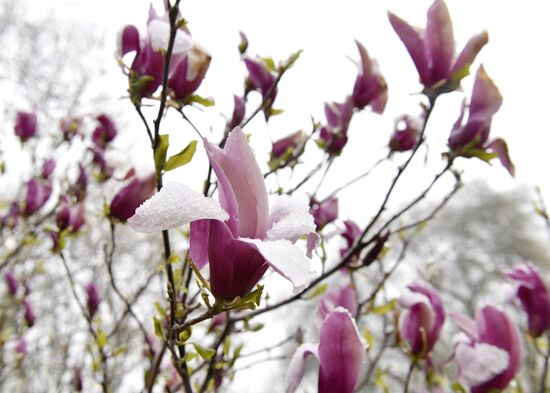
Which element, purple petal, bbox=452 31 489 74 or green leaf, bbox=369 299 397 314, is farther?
green leaf, bbox=369 299 397 314

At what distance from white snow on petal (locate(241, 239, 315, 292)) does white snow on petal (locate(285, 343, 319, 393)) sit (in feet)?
0.98

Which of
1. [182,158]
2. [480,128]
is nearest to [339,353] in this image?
[182,158]

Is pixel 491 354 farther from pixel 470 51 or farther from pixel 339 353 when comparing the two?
→ pixel 470 51

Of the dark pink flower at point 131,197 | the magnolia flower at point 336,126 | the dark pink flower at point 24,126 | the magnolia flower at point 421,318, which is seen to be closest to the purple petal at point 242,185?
the dark pink flower at point 131,197

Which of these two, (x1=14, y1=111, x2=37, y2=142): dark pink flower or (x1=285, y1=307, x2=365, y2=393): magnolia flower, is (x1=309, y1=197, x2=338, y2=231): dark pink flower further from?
(x1=14, y1=111, x2=37, y2=142): dark pink flower

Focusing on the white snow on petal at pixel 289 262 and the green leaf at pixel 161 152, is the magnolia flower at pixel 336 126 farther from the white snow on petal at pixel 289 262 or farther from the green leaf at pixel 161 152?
the white snow on petal at pixel 289 262

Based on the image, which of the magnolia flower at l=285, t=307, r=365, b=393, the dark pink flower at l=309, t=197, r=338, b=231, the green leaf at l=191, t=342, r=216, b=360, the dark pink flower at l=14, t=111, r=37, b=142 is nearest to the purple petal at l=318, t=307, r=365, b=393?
the magnolia flower at l=285, t=307, r=365, b=393

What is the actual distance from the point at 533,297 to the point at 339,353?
2.67 feet

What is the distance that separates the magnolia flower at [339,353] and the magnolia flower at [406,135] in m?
0.83

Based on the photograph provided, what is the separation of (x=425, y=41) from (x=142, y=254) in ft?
22.6

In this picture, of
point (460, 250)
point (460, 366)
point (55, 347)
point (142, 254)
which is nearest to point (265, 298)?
point (460, 366)

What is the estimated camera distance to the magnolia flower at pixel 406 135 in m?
1.38

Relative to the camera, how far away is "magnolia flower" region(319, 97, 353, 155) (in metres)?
1.31

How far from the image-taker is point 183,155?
32.4 inches
